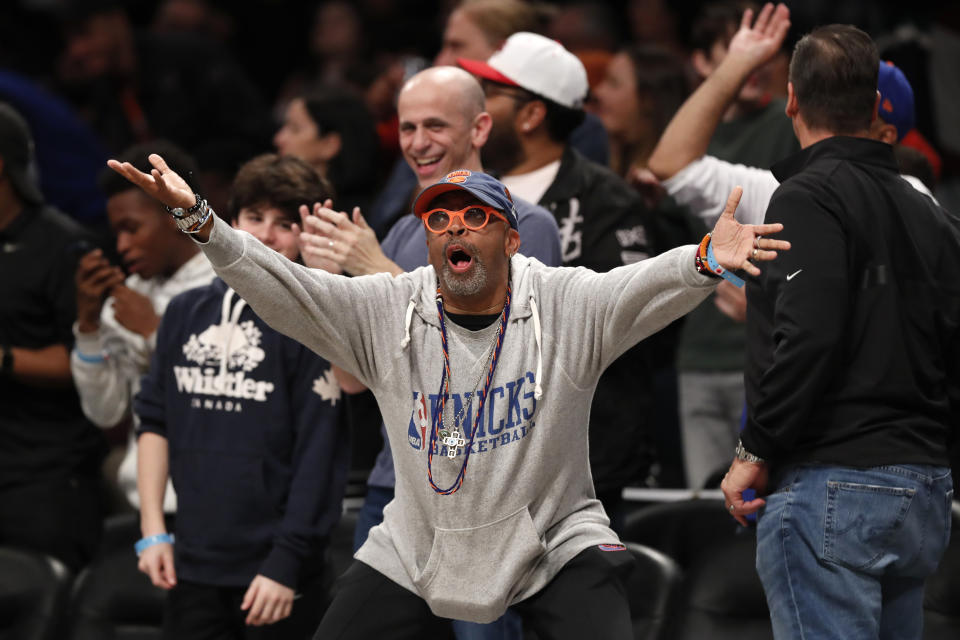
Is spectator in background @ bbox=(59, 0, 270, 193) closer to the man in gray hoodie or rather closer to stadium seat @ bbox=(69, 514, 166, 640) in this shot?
stadium seat @ bbox=(69, 514, 166, 640)

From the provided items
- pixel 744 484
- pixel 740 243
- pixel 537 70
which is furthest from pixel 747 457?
pixel 537 70

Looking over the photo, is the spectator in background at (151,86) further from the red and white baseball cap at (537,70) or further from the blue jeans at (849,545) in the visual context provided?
the blue jeans at (849,545)

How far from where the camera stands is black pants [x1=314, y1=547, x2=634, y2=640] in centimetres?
332

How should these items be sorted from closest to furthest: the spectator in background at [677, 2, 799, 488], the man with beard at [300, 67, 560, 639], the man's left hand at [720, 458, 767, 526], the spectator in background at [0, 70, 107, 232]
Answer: the man's left hand at [720, 458, 767, 526] → the man with beard at [300, 67, 560, 639] → the spectator in background at [677, 2, 799, 488] → the spectator in background at [0, 70, 107, 232]

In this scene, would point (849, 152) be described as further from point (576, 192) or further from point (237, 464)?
point (237, 464)

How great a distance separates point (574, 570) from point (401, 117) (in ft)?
5.73

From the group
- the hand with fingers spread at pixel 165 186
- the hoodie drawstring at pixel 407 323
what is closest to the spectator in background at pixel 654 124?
the hoodie drawstring at pixel 407 323

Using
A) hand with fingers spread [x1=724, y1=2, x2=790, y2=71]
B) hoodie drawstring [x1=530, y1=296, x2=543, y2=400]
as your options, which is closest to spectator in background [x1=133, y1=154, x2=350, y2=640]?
hoodie drawstring [x1=530, y1=296, x2=543, y2=400]

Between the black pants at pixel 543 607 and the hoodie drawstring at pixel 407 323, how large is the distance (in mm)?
587

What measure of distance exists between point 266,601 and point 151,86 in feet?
14.7

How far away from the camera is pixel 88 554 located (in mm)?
5426

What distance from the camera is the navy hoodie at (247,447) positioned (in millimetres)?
4105

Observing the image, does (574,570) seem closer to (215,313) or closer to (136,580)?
(215,313)

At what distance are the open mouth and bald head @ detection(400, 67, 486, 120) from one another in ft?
3.22
